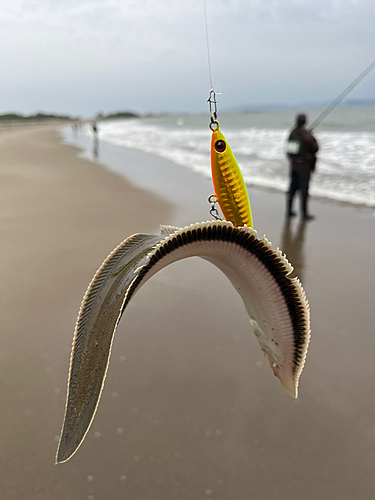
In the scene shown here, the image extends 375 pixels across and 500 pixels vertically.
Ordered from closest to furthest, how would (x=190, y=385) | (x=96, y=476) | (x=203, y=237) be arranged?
(x=203, y=237), (x=96, y=476), (x=190, y=385)

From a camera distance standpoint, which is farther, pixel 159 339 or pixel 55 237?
pixel 55 237

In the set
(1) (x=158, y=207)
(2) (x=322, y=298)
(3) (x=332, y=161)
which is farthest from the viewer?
(3) (x=332, y=161)

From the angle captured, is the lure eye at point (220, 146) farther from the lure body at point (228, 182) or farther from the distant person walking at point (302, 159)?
the distant person walking at point (302, 159)

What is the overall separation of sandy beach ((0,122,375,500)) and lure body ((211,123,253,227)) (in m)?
1.20

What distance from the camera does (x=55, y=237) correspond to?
17.0ft

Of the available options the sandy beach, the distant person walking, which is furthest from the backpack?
the sandy beach

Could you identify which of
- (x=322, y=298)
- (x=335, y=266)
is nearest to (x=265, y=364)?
(x=322, y=298)

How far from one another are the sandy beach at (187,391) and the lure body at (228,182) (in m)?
1.20

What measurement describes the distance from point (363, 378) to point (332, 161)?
10.6m

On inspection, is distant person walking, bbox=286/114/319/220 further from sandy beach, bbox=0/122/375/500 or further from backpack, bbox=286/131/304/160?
sandy beach, bbox=0/122/375/500

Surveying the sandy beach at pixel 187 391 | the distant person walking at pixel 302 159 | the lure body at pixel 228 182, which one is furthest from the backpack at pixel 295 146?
the lure body at pixel 228 182

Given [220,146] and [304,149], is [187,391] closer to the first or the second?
[220,146]

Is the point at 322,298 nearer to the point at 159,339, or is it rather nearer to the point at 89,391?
the point at 159,339

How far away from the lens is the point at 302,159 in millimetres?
6305
